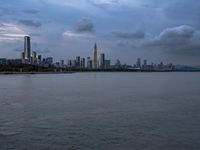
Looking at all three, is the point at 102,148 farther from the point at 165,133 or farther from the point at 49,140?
the point at 165,133

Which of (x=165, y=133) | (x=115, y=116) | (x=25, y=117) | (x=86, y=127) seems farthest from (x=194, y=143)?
(x=25, y=117)

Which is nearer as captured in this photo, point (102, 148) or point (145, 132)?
point (102, 148)

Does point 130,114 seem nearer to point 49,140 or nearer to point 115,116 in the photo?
point 115,116

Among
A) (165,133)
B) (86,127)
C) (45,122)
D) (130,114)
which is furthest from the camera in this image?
(130,114)

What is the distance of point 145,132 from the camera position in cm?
1928

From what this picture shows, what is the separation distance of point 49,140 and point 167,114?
12.5 metres

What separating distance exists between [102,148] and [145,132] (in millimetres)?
4240

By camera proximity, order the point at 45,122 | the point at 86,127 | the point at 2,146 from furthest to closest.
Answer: the point at 45,122 < the point at 86,127 < the point at 2,146

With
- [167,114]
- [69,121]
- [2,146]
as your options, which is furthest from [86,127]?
[167,114]

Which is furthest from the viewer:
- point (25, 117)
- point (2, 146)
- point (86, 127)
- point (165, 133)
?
point (25, 117)

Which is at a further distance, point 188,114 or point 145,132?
point 188,114

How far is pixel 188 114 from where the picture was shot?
86.7 ft

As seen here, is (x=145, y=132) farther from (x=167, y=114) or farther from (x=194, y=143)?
(x=167, y=114)

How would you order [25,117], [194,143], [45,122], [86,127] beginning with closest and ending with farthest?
[194,143] → [86,127] → [45,122] → [25,117]
